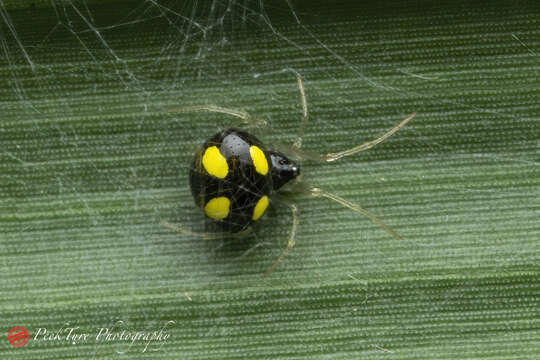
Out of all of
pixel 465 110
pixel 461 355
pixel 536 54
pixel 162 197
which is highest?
pixel 536 54

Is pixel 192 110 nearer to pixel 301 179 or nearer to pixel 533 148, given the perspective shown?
pixel 301 179

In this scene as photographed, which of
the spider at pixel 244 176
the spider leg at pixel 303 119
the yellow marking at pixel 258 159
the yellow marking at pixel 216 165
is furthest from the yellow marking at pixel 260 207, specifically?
the spider leg at pixel 303 119

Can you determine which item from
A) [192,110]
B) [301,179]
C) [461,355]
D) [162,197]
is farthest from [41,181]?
[461,355]

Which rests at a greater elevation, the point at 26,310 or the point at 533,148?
the point at 533,148

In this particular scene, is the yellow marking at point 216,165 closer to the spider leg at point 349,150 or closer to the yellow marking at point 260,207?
the yellow marking at point 260,207

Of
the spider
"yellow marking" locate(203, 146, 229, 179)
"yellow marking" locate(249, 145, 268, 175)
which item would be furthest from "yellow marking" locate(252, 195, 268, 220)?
"yellow marking" locate(203, 146, 229, 179)

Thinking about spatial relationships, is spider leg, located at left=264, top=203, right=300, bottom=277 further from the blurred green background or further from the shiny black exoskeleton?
the shiny black exoskeleton

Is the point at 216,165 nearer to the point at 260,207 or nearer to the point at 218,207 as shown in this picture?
the point at 218,207
